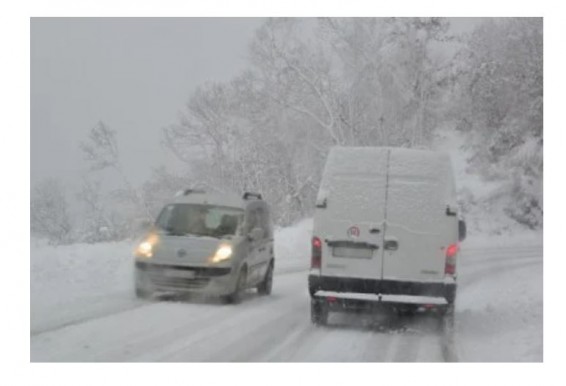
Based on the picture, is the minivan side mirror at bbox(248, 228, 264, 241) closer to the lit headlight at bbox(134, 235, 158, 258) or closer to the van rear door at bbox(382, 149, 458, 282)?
the lit headlight at bbox(134, 235, 158, 258)

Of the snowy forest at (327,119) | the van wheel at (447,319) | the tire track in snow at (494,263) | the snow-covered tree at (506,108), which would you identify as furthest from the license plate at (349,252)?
the snow-covered tree at (506,108)

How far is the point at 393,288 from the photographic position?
8.87 m

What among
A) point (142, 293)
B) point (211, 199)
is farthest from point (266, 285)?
point (142, 293)

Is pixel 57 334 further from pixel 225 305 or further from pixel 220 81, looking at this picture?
pixel 220 81

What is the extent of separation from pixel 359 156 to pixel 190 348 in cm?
329

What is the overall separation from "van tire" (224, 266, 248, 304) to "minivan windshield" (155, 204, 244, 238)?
26.1 inches

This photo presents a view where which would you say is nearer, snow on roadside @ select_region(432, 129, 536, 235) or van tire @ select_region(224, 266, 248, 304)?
van tire @ select_region(224, 266, 248, 304)

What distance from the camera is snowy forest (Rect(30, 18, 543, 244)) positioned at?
11.3 metres

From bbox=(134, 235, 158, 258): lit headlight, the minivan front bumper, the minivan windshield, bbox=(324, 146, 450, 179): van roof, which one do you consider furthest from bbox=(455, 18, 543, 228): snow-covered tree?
bbox=(134, 235, 158, 258): lit headlight

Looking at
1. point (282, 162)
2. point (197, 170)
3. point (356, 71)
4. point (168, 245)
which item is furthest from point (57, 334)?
point (356, 71)

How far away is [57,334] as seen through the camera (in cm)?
815

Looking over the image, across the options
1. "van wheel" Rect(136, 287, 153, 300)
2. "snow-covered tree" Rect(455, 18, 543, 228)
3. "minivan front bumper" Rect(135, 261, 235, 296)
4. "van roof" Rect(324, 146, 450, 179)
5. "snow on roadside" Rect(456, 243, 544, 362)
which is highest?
"snow-covered tree" Rect(455, 18, 543, 228)

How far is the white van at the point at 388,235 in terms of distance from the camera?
8828 mm

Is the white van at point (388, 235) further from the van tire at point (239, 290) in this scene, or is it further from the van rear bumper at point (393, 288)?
the van tire at point (239, 290)
